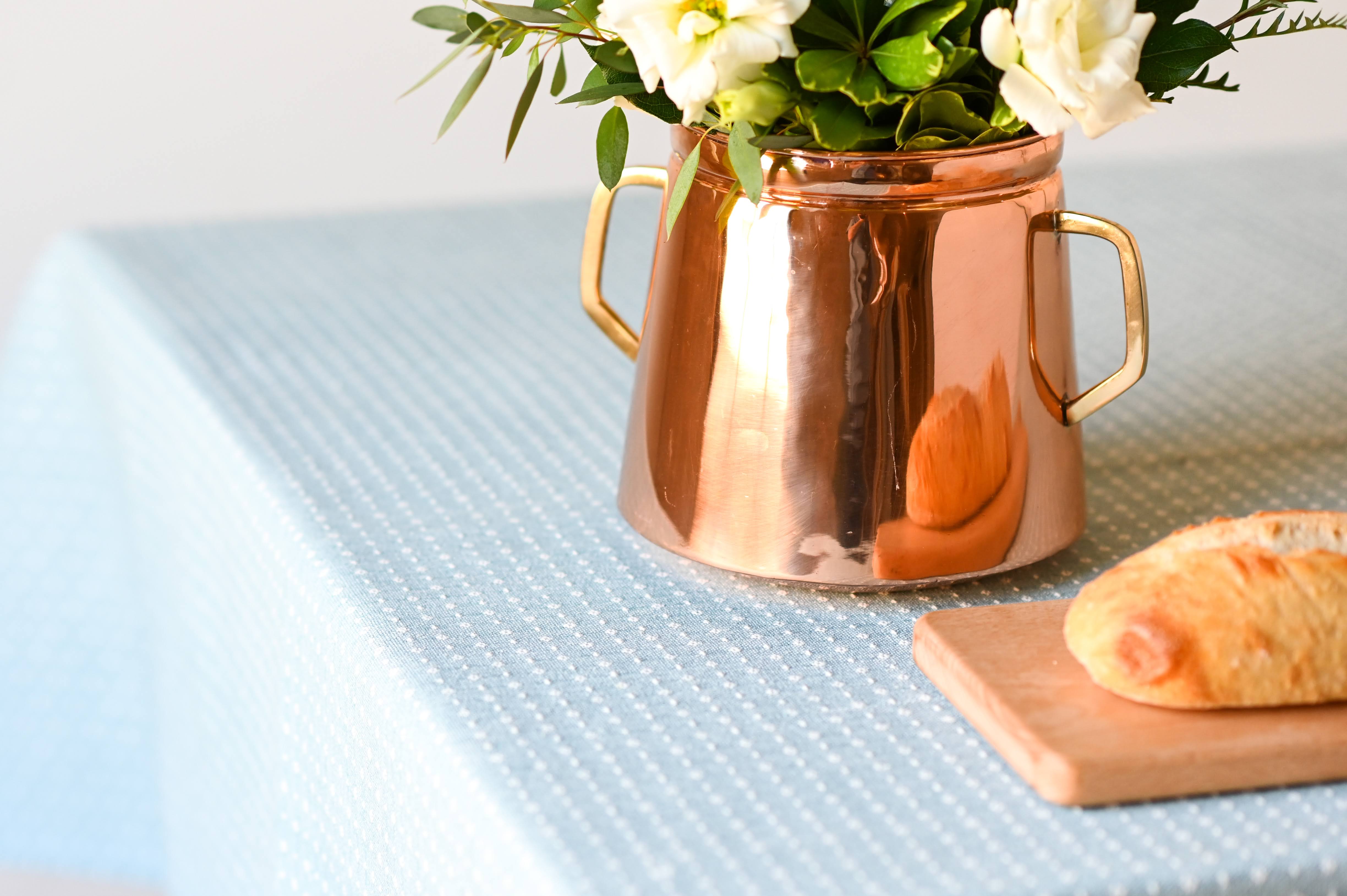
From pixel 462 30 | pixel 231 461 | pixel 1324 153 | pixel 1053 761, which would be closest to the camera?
pixel 1053 761

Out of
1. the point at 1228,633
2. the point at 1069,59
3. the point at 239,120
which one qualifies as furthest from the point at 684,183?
the point at 239,120

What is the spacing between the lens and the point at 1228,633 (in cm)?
46

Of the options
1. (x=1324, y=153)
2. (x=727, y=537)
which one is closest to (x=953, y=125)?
(x=727, y=537)

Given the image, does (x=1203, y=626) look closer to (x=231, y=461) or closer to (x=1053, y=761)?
(x=1053, y=761)

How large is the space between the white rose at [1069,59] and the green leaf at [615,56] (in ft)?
0.45

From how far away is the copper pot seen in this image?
0.54m

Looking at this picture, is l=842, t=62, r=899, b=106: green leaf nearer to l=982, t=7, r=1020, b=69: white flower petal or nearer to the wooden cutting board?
l=982, t=7, r=1020, b=69: white flower petal

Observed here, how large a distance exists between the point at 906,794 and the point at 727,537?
0.16 m

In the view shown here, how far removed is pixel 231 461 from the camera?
766 mm

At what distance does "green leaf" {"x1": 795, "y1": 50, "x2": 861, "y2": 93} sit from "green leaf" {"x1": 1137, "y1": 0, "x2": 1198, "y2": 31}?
0.13m

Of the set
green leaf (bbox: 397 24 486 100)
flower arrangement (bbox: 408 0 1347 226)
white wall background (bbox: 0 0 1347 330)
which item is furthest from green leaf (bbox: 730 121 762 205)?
white wall background (bbox: 0 0 1347 330)

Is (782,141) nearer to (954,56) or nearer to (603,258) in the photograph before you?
(954,56)

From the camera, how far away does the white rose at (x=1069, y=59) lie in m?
0.46

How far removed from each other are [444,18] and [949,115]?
7.9 inches
